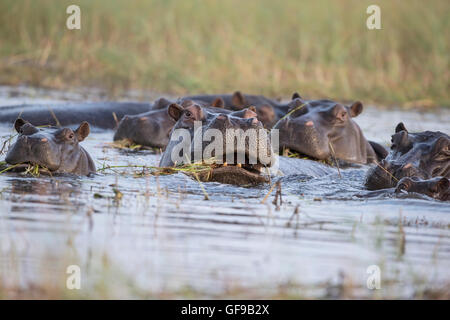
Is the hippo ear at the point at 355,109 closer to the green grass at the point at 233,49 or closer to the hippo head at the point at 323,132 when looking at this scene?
the hippo head at the point at 323,132

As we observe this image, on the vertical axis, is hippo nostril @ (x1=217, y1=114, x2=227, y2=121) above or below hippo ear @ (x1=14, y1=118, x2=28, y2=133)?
above

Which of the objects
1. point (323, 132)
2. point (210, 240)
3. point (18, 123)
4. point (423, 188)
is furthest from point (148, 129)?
point (210, 240)

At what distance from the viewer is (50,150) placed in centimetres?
536

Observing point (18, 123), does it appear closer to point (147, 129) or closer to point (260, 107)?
point (147, 129)

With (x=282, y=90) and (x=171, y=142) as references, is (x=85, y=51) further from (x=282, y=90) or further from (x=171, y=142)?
(x=171, y=142)

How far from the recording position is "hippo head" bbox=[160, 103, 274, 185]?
5.01 meters

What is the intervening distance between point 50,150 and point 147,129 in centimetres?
282

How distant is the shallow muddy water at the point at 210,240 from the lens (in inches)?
125

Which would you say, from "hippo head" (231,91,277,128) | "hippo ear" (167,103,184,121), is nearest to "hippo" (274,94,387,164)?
"hippo head" (231,91,277,128)

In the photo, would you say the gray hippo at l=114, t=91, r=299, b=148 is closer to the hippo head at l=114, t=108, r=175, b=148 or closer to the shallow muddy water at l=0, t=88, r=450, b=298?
the hippo head at l=114, t=108, r=175, b=148

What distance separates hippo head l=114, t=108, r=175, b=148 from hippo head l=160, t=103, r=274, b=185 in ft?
7.61

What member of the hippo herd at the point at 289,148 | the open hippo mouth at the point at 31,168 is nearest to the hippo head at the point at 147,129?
the hippo herd at the point at 289,148
